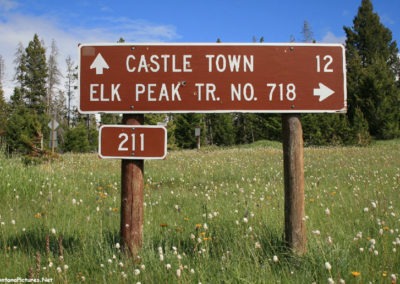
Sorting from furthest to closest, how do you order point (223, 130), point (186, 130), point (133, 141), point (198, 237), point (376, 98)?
point (223, 130)
point (186, 130)
point (376, 98)
point (198, 237)
point (133, 141)

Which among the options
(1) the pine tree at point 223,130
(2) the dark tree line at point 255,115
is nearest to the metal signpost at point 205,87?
(2) the dark tree line at point 255,115

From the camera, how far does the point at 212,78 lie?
335 centimetres

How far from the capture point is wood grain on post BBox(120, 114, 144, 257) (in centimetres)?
335

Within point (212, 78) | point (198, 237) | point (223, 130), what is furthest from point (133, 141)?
point (223, 130)

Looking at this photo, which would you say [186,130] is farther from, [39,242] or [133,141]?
[133,141]

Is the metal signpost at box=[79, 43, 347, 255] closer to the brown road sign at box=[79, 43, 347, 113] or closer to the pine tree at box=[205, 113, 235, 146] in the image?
the brown road sign at box=[79, 43, 347, 113]

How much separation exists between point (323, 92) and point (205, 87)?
3.74 feet

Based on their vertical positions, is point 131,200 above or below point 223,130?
below

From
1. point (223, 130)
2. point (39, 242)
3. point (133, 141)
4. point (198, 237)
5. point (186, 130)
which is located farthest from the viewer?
point (223, 130)

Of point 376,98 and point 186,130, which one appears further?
point 186,130

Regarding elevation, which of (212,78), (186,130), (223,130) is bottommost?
(212,78)

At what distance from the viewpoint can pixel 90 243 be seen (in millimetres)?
3682

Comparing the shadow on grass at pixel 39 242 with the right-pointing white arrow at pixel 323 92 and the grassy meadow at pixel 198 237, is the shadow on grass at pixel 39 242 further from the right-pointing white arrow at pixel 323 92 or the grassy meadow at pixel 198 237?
the right-pointing white arrow at pixel 323 92

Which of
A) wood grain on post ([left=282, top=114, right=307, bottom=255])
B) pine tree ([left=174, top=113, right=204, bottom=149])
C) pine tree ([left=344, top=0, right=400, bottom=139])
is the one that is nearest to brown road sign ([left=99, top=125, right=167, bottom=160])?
wood grain on post ([left=282, top=114, right=307, bottom=255])
